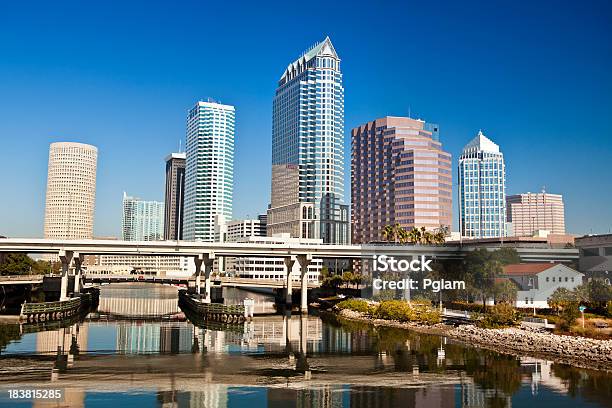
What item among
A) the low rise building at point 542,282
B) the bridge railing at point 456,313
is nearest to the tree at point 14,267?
the bridge railing at point 456,313

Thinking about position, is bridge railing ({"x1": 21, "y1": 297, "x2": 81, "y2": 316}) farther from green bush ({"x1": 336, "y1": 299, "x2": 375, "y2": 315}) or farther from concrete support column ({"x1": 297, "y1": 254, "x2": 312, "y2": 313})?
green bush ({"x1": 336, "y1": 299, "x2": 375, "y2": 315})

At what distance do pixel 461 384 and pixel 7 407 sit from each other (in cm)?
3961

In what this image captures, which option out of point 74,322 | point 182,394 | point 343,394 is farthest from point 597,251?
point 74,322

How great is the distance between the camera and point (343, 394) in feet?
168

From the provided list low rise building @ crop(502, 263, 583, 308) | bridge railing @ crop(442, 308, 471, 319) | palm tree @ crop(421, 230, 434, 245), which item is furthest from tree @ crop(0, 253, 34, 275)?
low rise building @ crop(502, 263, 583, 308)

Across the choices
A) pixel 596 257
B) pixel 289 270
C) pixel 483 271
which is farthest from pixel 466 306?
pixel 289 270

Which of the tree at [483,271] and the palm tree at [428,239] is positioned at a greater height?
the palm tree at [428,239]

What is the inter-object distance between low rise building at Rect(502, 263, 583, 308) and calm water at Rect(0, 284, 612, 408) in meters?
30.8

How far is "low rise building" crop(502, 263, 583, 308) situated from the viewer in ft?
358

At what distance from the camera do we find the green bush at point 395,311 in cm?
11025

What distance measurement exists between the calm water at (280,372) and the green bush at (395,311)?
16.3m

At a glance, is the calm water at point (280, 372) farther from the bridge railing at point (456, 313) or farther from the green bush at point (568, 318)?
the bridge railing at point (456, 313)

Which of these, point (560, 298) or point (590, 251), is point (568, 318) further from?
point (590, 251)

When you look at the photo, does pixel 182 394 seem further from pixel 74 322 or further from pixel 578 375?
pixel 74 322
